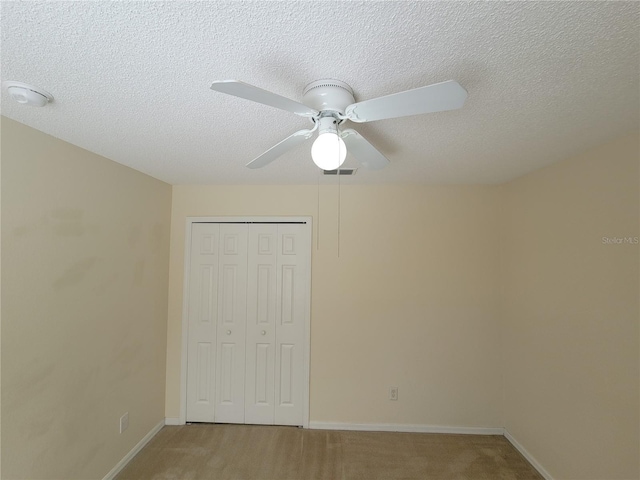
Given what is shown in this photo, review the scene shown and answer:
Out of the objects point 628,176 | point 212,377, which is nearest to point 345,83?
point 628,176

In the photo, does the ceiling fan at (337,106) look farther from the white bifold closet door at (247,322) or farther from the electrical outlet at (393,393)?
the electrical outlet at (393,393)

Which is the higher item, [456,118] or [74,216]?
[456,118]

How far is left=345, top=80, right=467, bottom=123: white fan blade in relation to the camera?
88 cm

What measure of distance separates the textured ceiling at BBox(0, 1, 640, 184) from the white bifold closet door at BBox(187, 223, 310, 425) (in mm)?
1434

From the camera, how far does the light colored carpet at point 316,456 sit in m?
2.34

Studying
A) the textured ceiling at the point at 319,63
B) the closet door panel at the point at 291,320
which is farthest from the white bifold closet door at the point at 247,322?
the textured ceiling at the point at 319,63

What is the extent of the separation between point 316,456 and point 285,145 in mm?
2575

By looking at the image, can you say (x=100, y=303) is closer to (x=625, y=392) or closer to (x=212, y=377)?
(x=212, y=377)

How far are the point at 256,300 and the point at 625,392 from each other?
9.10 ft

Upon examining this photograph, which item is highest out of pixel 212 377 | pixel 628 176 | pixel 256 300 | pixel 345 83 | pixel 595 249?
pixel 345 83

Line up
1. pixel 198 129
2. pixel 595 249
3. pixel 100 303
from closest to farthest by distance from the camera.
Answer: pixel 198 129
pixel 595 249
pixel 100 303

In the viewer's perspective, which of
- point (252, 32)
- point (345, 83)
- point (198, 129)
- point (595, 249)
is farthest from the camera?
point (595, 249)

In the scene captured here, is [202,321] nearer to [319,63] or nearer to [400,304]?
[400,304]

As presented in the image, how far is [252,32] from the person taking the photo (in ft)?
3.04
